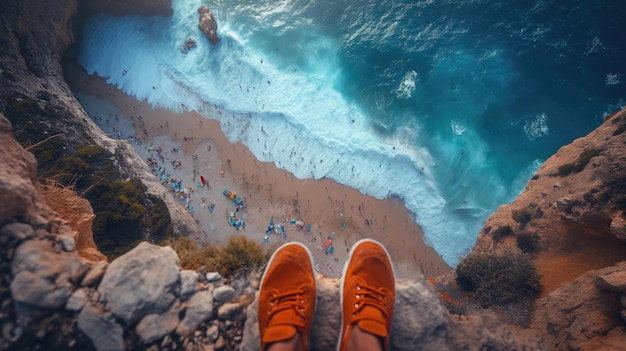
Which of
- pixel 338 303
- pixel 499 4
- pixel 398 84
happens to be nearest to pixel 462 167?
pixel 398 84

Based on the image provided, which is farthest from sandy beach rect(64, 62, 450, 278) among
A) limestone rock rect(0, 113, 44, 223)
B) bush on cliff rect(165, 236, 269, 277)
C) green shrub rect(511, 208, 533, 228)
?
limestone rock rect(0, 113, 44, 223)

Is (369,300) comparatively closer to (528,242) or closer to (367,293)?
(367,293)

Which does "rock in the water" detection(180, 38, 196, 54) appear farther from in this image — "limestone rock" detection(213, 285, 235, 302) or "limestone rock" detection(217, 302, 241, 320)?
"limestone rock" detection(217, 302, 241, 320)

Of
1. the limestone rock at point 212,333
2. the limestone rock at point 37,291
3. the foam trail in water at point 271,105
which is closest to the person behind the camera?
the limestone rock at point 37,291

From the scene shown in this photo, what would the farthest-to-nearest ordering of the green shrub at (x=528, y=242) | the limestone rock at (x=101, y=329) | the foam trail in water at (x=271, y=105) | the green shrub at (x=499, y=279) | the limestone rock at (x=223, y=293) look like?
the foam trail in water at (x=271, y=105), the green shrub at (x=528, y=242), the green shrub at (x=499, y=279), the limestone rock at (x=223, y=293), the limestone rock at (x=101, y=329)

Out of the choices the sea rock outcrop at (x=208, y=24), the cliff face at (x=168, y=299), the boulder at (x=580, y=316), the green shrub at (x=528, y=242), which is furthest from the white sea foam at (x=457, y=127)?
the sea rock outcrop at (x=208, y=24)

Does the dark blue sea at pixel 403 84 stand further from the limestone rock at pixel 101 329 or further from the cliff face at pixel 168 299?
the limestone rock at pixel 101 329

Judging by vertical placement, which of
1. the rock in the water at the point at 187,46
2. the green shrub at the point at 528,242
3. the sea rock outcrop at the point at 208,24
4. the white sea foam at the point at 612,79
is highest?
the sea rock outcrop at the point at 208,24
